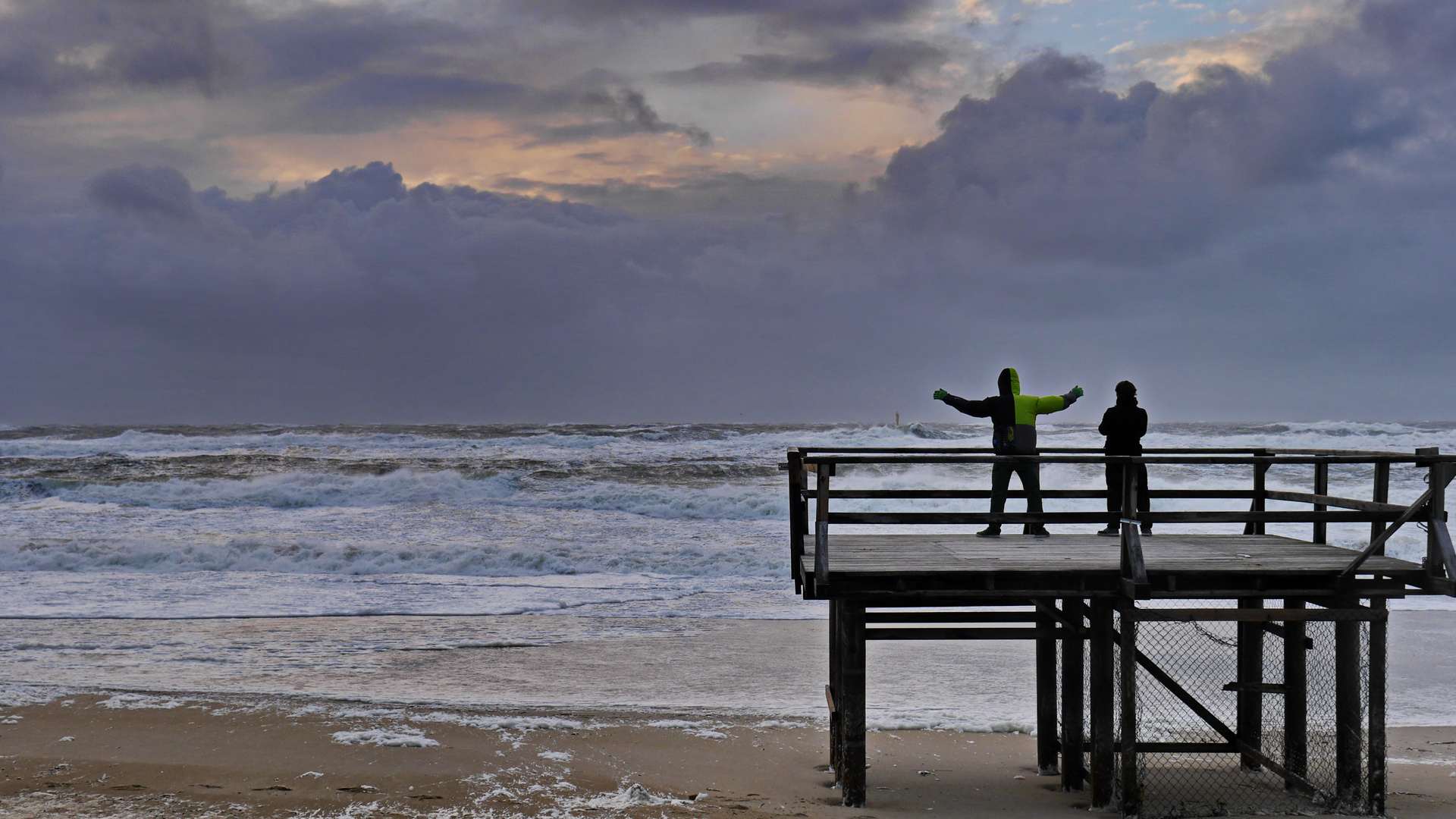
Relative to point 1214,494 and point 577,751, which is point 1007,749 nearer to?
point 1214,494

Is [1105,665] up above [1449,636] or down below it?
above

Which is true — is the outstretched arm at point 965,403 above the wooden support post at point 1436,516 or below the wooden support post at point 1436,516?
above

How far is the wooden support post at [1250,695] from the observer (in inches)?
310

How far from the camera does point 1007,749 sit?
873 centimetres

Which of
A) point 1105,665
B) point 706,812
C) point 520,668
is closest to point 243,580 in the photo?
point 520,668

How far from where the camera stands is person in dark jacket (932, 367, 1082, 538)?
8.81 m

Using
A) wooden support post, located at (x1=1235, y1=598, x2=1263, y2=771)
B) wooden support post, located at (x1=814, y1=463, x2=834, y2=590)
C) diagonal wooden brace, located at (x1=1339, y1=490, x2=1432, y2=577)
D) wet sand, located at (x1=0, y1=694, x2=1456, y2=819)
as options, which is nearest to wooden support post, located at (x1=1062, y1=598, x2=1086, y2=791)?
wet sand, located at (x1=0, y1=694, x2=1456, y2=819)

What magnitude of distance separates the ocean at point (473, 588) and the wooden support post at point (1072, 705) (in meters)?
1.80

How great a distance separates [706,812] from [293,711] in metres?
4.67

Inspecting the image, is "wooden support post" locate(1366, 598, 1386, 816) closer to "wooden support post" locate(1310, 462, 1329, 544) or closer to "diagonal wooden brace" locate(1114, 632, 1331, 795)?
"diagonal wooden brace" locate(1114, 632, 1331, 795)

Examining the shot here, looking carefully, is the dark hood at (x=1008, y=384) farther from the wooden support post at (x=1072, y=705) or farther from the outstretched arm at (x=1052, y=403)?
the wooden support post at (x=1072, y=705)

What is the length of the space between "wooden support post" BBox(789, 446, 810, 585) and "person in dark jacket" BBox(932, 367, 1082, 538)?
1.94m

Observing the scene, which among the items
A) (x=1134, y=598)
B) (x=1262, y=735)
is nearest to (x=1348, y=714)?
(x=1262, y=735)

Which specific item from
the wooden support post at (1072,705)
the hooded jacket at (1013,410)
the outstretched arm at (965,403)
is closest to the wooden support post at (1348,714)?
the wooden support post at (1072,705)
